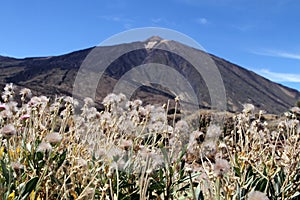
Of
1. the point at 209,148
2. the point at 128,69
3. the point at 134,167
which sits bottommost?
the point at 134,167

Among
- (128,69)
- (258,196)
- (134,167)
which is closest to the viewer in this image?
(258,196)

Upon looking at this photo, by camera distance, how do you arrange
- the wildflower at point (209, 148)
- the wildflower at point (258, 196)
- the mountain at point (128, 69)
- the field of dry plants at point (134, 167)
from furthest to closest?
the mountain at point (128, 69)
the wildflower at point (209, 148)
the field of dry plants at point (134, 167)
the wildflower at point (258, 196)

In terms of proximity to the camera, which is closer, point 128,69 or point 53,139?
point 53,139

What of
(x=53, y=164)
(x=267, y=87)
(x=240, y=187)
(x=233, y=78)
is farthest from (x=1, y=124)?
(x=267, y=87)

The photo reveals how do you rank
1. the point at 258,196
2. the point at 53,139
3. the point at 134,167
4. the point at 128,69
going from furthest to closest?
1. the point at 128,69
2. the point at 134,167
3. the point at 53,139
4. the point at 258,196

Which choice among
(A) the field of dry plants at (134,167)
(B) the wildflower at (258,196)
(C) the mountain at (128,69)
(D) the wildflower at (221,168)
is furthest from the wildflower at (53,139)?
(C) the mountain at (128,69)

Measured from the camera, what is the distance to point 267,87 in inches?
6954

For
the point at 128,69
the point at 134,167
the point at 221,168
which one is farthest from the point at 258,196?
the point at 128,69

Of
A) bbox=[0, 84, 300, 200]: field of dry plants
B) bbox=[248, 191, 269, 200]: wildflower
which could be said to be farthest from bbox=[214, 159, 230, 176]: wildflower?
bbox=[248, 191, 269, 200]: wildflower

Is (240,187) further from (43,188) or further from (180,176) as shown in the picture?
(43,188)

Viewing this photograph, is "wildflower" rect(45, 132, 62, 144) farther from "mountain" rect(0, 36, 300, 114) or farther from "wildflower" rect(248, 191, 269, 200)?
"mountain" rect(0, 36, 300, 114)

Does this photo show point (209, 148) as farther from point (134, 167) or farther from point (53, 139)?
point (53, 139)

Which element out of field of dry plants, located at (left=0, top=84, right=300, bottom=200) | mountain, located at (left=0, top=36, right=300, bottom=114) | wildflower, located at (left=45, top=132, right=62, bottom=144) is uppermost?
mountain, located at (left=0, top=36, right=300, bottom=114)

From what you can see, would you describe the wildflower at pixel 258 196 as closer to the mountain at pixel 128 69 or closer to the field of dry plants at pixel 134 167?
the field of dry plants at pixel 134 167
